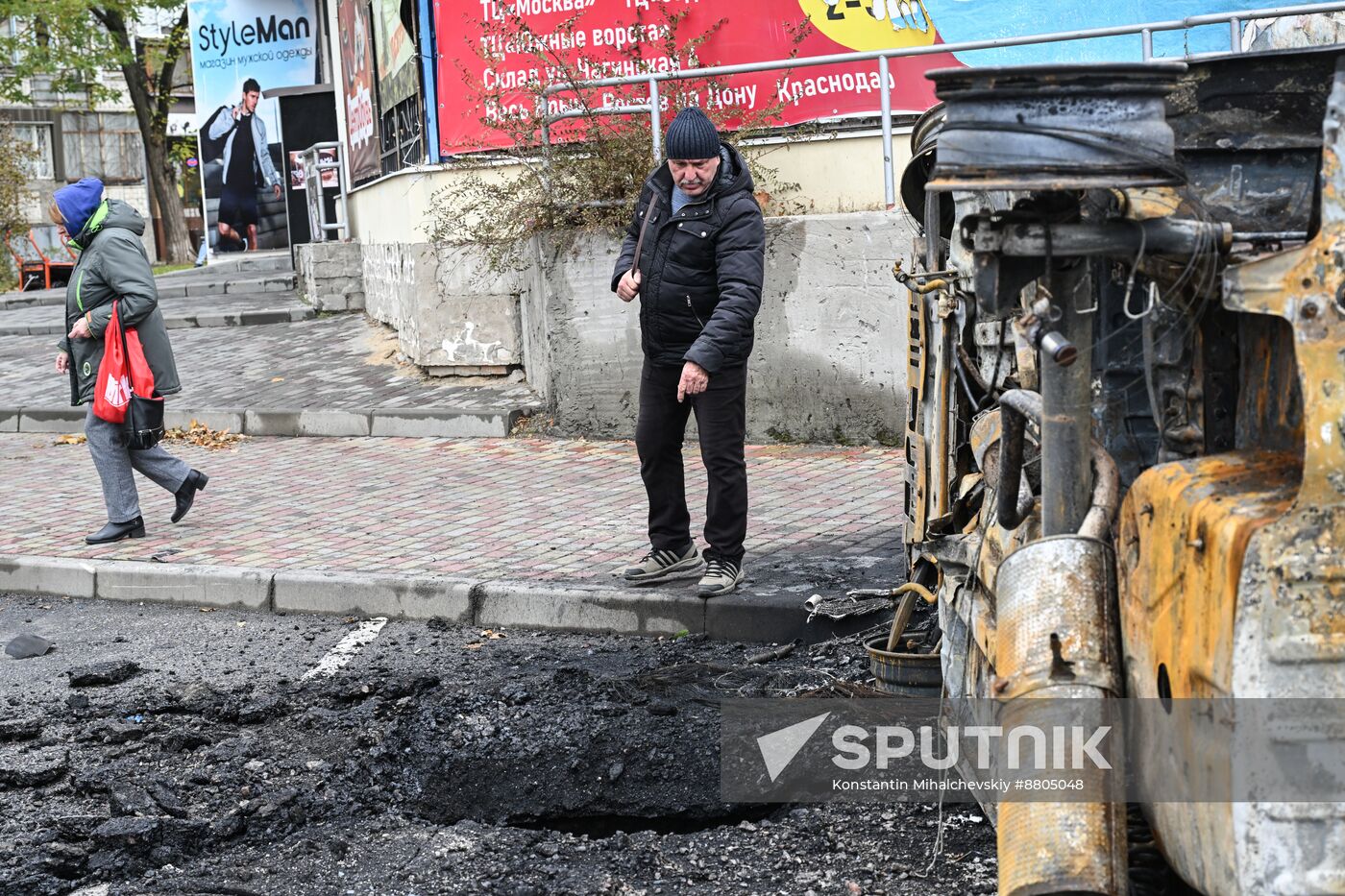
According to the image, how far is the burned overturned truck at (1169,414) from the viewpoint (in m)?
2.42

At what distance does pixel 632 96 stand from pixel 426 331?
8.25ft

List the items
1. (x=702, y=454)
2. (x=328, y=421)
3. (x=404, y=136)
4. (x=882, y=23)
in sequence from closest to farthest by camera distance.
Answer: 1. (x=702, y=454)
2. (x=882, y=23)
3. (x=328, y=421)
4. (x=404, y=136)

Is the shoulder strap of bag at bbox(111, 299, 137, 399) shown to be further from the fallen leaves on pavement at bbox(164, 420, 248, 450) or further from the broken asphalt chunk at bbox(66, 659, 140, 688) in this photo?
the fallen leaves on pavement at bbox(164, 420, 248, 450)

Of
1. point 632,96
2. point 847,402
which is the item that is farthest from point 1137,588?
point 632,96

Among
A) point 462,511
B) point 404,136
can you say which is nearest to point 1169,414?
point 462,511

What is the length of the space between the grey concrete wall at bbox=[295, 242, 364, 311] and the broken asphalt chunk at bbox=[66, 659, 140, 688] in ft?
32.9

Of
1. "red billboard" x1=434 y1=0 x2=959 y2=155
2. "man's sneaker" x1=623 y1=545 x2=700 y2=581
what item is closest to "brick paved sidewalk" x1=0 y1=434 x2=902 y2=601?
"man's sneaker" x1=623 y1=545 x2=700 y2=581

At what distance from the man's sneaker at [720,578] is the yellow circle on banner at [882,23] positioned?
16.5 ft

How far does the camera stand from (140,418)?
7570mm

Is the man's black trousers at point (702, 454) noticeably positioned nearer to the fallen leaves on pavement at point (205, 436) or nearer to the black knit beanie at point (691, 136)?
the black knit beanie at point (691, 136)

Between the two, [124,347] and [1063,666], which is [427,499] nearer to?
[124,347]

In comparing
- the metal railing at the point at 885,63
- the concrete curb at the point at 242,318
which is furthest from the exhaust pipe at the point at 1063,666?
the concrete curb at the point at 242,318

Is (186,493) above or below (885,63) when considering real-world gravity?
below

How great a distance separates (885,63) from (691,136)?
385cm
